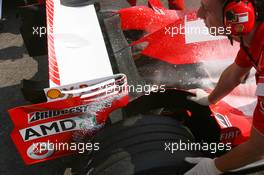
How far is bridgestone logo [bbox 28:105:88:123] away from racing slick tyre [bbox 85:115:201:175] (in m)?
0.19

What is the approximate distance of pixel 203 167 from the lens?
5.88 feet

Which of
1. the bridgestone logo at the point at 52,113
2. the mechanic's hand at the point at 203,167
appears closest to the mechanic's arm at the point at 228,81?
the mechanic's hand at the point at 203,167

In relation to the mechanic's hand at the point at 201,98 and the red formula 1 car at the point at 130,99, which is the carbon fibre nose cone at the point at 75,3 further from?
the mechanic's hand at the point at 201,98

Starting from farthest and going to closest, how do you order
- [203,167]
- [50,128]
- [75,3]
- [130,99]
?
[75,3] → [130,99] → [50,128] → [203,167]

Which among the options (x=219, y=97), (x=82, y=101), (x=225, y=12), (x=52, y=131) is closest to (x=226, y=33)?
(x=225, y=12)

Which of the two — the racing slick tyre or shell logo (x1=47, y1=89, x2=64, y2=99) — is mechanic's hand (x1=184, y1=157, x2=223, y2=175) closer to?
the racing slick tyre

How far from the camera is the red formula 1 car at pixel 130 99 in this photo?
1.84 meters

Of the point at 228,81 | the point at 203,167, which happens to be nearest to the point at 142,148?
the point at 203,167

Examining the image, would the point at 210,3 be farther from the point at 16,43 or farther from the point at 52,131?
the point at 16,43

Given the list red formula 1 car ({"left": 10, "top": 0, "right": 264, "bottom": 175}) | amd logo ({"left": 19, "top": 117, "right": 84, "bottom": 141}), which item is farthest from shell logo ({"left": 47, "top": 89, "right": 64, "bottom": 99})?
amd logo ({"left": 19, "top": 117, "right": 84, "bottom": 141})

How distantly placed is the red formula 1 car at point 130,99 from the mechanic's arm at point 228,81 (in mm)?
66

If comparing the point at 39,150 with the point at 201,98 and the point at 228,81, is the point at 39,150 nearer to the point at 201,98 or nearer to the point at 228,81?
the point at 201,98

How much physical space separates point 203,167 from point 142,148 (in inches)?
12.3

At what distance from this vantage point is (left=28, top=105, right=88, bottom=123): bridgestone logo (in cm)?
186
